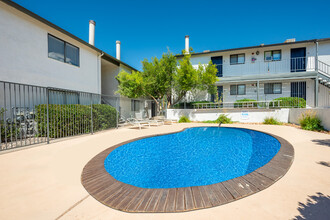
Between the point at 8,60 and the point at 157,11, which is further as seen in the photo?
the point at 157,11

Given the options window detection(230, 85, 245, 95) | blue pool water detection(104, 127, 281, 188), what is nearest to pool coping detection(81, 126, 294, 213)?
blue pool water detection(104, 127, 281, 188)

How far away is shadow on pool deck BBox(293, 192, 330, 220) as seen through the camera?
1814mm

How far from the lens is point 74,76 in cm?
969

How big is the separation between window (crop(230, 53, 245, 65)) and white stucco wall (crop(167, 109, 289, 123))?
6087 millimetres

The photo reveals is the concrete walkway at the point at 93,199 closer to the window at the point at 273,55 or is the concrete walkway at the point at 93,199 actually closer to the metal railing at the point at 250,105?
the metal railing at the point at 250,105

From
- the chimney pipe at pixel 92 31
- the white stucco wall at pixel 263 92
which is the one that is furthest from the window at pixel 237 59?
the chimney pipe at pixel 92 31

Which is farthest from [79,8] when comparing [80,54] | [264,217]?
[264,217]

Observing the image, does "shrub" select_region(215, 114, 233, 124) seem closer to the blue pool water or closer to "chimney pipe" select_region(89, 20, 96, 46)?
the blue pool water

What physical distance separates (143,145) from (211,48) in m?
15.2

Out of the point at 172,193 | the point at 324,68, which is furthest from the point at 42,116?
the point at 324,68

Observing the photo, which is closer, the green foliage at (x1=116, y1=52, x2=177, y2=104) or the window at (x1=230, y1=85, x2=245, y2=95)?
the green foliage at (x1=116, y1=52, x2=177, y2=104)

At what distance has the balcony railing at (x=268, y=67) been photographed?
13.5 metres

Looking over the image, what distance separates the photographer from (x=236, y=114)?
1265cm

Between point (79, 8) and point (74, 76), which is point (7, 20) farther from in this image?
point (79, 8)
